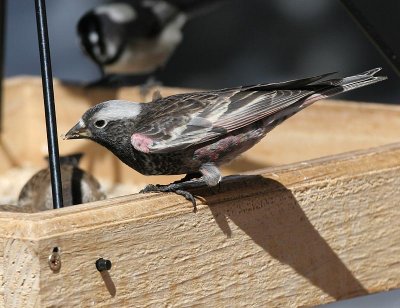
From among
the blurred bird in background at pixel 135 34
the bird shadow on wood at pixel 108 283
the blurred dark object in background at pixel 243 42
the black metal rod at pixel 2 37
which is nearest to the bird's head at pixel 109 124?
the bird shadow on wood at pixel 108 283

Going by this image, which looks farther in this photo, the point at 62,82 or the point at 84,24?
the point at 84,24

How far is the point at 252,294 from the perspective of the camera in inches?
95.4

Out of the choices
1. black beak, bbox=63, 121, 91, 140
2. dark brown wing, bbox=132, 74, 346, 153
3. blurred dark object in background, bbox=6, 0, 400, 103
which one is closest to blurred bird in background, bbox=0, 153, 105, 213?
black beak, bbox=63, 121, 91, 140

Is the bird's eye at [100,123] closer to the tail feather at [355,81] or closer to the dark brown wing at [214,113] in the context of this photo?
the dark brown wing at [214,113]

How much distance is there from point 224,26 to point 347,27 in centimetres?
87

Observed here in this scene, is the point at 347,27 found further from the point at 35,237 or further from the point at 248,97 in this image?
the point at 35,237

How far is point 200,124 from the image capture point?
2480mm

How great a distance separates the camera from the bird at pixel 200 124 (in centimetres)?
246

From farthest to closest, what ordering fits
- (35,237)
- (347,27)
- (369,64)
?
(347,27)
(369,64)
(35,237)

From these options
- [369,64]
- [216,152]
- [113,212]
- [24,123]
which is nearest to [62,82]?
[24,123]

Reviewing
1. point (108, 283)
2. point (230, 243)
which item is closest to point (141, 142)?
point (230, 243)

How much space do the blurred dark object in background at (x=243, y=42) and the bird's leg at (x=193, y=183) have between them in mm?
4402

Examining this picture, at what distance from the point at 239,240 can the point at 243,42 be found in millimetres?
4979

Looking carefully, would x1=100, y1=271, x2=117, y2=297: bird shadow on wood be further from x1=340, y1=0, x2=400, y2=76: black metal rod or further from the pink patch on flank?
x1=340, y1=0, x2=400, y2=76: black metal rod
